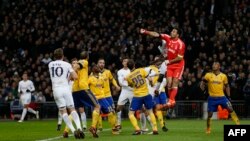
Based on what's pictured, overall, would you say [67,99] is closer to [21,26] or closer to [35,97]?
[35,97]

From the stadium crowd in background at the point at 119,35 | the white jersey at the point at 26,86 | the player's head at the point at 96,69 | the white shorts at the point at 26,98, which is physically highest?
the stadium crowd in background at the point at 119,35

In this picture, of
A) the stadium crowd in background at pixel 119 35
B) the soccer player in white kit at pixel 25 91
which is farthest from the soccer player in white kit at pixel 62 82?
the soccer player in white kit at pixel 25 91

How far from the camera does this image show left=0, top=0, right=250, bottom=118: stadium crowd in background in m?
34.6

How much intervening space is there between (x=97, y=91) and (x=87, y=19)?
17446 millimetres

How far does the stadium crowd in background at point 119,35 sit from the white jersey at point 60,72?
14.2 metres

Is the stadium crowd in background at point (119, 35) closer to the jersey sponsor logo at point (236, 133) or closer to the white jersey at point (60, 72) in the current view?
the white jersey at point (60, 72)

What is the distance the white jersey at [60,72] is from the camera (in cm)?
1917

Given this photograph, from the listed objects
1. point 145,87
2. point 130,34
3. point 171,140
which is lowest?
point 171,140

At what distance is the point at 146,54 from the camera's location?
1412 inches

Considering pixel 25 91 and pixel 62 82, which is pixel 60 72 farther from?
pixel 25 91

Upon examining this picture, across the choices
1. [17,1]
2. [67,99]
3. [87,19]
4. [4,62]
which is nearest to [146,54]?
[87,19]

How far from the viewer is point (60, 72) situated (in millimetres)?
19203

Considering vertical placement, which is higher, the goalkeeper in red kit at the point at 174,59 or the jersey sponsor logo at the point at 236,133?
the goalkeeper in red kit at the point at 174,59

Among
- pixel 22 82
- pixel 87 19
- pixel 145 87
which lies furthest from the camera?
pixel 87 19
